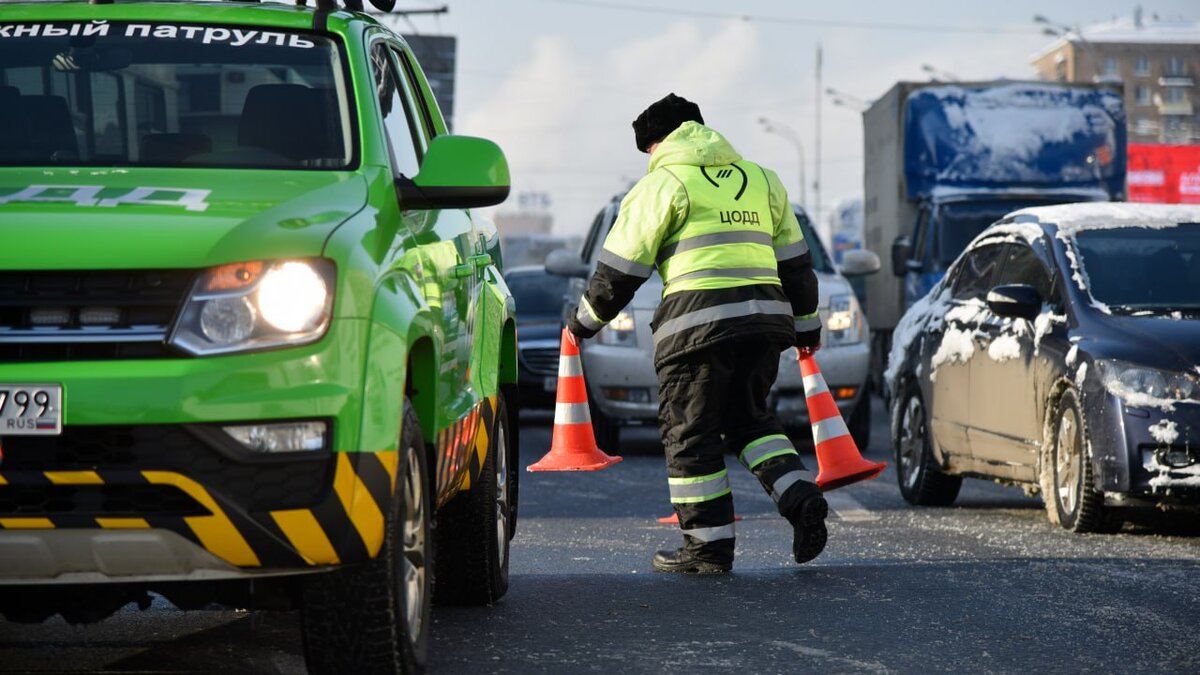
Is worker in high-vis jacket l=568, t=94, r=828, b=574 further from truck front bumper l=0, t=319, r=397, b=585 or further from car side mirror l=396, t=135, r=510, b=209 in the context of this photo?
truck front bumper l=0, t=319, r=397, b=585

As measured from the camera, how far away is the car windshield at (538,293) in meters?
21.6

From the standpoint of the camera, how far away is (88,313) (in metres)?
4.90

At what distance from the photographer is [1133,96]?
153 metres

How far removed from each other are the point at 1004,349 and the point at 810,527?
317 centimetres

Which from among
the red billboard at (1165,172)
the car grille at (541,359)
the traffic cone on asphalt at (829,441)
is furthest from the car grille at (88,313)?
the red billboard at (1165,172)

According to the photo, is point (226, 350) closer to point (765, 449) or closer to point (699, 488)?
point (699, 488)

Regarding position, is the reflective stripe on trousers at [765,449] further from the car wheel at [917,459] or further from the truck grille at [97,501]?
the truck grille at [97,501]

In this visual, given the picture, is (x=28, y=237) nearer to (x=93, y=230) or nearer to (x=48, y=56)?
(x=93, y=230)

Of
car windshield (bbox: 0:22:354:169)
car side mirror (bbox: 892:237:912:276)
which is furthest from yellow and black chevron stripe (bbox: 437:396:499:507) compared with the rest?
car side mirror (bbox: 892:237:912:276)

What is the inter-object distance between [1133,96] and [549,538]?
14922cm

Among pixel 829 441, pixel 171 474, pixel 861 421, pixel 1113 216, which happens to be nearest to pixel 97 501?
pixel 171 474

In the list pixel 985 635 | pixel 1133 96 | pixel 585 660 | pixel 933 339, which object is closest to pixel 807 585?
pixel 985 635

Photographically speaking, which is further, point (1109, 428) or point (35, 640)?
point (1109, 428)

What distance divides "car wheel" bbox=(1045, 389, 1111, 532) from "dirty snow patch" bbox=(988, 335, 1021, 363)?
0.59m
